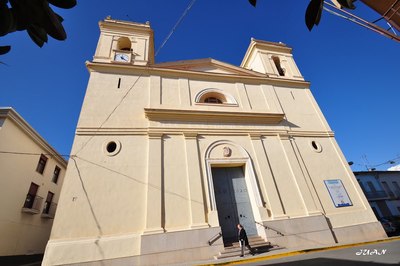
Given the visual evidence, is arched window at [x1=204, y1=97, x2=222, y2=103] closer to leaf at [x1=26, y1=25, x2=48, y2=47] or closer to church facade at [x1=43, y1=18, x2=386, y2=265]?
church facade at [x1=43, y1=18, x2=386, y2=265]

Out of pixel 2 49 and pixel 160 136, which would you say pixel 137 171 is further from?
pixel 2 49

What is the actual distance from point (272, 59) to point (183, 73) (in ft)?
25.5

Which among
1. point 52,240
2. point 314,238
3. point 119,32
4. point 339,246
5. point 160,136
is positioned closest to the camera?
point 52,240

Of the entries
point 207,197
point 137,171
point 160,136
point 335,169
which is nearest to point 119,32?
point 160,136

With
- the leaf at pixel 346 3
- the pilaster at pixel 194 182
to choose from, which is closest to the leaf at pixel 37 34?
the leaf at pixel 346 3

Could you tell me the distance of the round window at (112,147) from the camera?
8.34 metres

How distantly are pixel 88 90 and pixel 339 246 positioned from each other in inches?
499

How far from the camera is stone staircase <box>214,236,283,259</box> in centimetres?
684

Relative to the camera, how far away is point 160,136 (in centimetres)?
906

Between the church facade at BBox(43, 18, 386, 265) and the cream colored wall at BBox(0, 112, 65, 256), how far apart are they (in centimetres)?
528

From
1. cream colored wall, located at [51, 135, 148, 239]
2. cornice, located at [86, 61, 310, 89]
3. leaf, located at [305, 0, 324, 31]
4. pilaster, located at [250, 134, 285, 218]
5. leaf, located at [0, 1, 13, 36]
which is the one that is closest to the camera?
leaf, located at [0, 1, 13, 36]

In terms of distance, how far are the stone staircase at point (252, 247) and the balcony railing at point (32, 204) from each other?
11.2 meters

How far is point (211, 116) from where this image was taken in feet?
33.2

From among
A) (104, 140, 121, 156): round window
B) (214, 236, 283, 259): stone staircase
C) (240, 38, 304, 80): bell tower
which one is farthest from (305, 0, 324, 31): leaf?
(240, 38, 304, 80): bell tower
